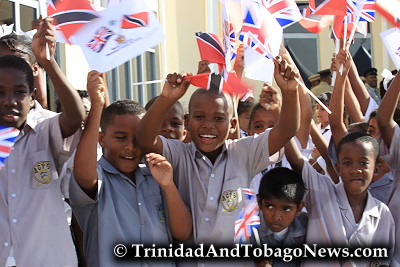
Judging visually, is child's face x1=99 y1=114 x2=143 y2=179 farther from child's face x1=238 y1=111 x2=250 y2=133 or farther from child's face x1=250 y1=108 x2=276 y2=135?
child's face x1=238 y1=111 x2=250 y2=133

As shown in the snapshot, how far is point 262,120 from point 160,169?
1.26 metres

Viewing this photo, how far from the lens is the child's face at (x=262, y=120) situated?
13.7 feet

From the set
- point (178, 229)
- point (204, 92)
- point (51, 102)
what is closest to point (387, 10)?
point (204, 92)

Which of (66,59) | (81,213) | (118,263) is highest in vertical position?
(66,59)

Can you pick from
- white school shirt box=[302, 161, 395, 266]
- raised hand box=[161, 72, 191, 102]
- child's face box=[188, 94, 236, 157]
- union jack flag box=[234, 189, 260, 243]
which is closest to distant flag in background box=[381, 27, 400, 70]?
white school shirt box=[302, 161, 395, 266]

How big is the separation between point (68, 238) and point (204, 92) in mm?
959

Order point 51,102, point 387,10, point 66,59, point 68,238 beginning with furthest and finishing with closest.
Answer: point 66,59, point 51,102, point 387,10, point 68,238

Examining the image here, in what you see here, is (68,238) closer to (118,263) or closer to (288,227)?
(118,263)

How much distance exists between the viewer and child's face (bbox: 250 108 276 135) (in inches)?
165

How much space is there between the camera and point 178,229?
3.18m

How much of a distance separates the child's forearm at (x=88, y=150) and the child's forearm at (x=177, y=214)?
35 cm

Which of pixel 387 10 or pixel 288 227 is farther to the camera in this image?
pixel 387 10

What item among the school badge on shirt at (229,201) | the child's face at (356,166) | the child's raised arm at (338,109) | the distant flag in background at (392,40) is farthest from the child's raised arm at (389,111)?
the school badge on shirt at (229,201)

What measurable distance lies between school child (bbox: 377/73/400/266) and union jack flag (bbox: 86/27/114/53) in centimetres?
144
